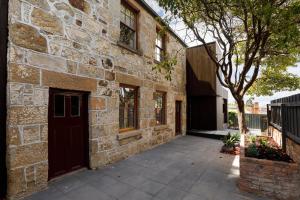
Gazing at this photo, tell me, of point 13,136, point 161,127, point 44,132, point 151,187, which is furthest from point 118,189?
point 161,127

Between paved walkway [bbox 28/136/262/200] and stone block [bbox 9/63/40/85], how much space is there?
2.16 m

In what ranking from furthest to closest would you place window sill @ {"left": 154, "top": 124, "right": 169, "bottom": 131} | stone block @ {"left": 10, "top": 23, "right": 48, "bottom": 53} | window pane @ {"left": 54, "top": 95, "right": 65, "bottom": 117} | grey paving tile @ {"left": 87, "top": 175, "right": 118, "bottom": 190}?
window sill @ {"left": 154, "top": 124, "right": 169, "bottom": 131} < window pane @ {"left": 54, "top": 95, "right": 65, "bottom": 117} < grey paving tile @ {"left": 87, "top": 175, "right": 118, "bottom": 190} < stone block @ {"left": 10, "top": 23, "right": 48, "bottom": 53}

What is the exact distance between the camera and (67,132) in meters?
4.34

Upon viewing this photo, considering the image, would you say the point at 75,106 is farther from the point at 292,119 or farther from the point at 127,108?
the point at 292,119

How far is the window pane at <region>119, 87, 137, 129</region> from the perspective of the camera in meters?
6.03

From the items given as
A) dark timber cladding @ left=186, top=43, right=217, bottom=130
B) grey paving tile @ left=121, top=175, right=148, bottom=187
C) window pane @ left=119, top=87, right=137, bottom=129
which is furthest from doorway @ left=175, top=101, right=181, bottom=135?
grey paving tile @ left=121, top=175, right=148, bottom=187

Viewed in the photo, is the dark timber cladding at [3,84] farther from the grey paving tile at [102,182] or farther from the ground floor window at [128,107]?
the ground floor window at [128,107]

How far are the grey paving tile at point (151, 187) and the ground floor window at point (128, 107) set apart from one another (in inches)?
88.8

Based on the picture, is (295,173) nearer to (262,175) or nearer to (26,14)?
(262,175)

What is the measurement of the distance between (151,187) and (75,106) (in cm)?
267

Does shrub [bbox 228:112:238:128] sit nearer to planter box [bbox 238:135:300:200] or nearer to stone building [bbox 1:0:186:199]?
stone building [bbox 1:0:186:199]

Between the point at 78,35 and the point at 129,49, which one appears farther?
the point at 129,49

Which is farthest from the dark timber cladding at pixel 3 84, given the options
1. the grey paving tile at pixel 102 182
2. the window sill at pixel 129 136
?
the window sill at pixel 129 136

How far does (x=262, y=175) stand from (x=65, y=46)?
4.94 meters
